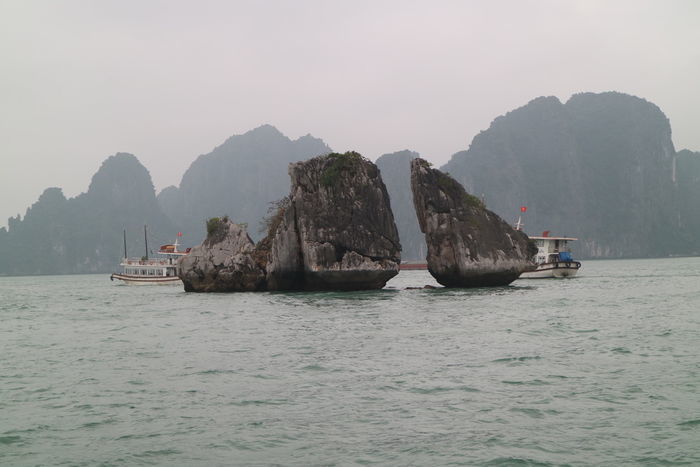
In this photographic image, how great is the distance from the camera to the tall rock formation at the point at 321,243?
116 ft

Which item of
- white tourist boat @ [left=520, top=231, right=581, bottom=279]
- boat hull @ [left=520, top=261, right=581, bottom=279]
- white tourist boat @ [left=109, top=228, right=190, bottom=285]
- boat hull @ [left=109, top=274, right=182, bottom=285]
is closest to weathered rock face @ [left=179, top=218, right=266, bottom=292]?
boat hull @ [left=109, top=274, right=182, bottom=285]

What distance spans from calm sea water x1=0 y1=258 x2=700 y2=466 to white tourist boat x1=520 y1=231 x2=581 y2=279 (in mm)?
36848

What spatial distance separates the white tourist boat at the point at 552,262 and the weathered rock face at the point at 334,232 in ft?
74.9

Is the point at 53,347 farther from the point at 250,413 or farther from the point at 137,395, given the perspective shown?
the point at 250,413

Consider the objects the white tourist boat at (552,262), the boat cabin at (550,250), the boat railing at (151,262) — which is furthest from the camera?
the boat railing at (151,262)

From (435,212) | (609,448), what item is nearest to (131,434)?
(609,448)

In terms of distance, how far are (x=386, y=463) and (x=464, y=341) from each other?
8.78 meters

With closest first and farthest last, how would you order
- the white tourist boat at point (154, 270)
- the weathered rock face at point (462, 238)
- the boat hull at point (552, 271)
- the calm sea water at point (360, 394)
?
the calm sea water at point (360, 394) < the weathered rock face at point (462, 238) < the boat hull at point (552, 271) < the white tourist boat at point (154, 270)

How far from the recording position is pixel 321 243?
35000 mm

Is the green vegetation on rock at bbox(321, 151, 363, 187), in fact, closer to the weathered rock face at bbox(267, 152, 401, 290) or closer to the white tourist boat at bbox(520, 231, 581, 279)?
the weathered rock face at bbox(267, 152, 401, 290)

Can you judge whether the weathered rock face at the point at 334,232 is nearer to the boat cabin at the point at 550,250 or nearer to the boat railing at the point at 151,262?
the boat cabin at the point at 550,250

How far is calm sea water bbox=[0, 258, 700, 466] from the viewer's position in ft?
23.3

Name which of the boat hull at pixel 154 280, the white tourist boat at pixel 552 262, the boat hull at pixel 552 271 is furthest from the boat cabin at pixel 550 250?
the boat hull at pixel 154 280

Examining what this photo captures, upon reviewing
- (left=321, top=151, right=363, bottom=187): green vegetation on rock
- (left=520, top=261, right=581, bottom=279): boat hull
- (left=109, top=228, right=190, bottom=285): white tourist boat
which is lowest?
(left=520, top=261, right=581, bottom=279): boat hull
